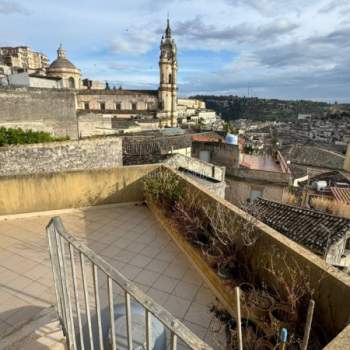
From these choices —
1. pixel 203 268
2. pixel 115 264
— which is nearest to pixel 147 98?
pixel 115 264

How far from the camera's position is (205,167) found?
35.6 feet

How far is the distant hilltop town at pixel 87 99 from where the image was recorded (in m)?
16.5

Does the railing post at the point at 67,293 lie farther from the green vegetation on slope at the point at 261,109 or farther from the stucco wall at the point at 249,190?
the green vegetation on slope at the point at 261,109

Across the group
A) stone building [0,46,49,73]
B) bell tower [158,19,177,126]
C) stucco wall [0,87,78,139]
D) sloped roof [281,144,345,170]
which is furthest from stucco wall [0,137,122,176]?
stone building [0,46,49,73]

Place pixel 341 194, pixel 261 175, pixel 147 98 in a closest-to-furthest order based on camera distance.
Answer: pixel 341 194, pixel 261 175, pixel 147 98

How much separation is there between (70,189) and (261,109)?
11546cm

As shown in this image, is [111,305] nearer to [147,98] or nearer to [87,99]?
[87,99]

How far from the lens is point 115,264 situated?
3848 millimetres

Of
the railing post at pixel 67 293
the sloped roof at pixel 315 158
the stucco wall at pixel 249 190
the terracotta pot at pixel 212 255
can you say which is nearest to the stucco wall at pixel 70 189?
the terracotta pot at pixel 212 255

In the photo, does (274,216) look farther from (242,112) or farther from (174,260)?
(242,112)

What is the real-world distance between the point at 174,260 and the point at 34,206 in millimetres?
3296

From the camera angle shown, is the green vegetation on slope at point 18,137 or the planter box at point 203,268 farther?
the green vegetation on slope at point 18,137

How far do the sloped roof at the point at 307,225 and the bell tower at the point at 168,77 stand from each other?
32494 millimetres

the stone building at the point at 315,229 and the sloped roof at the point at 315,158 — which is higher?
the stone building at the point at 315,229
